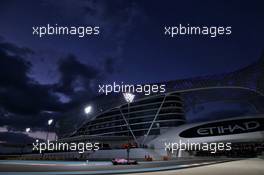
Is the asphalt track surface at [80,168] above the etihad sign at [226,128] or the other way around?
the other way around

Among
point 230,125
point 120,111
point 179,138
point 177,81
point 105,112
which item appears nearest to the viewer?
point 230,125

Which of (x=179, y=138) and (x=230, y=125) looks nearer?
(x=230, y=125)

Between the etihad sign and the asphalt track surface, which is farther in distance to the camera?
the etihad sign

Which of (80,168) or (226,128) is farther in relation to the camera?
(226,128)

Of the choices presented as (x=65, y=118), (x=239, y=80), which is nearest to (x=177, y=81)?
(x=239, y=80)

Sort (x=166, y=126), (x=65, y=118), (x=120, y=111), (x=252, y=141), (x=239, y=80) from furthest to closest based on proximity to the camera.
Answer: (x=65, y=118) < (x=120, y=111) < (x=166, y=126) < (x=239, y=80) < (x=252, y=141)

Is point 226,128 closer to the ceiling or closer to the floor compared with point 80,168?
closer to the ceiling

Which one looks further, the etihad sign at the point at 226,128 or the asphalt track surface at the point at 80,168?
the etihad sign at the point at 226,128

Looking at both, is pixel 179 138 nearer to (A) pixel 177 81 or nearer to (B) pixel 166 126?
(B) pixel 166 126

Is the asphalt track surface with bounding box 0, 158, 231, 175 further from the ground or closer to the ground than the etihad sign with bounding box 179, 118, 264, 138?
closer to the ground

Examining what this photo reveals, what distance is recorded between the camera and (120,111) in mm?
148625

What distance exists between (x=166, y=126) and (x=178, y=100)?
1414 centimetres

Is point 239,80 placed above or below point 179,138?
above

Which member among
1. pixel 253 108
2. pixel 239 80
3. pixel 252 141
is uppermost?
pixel 239 80
